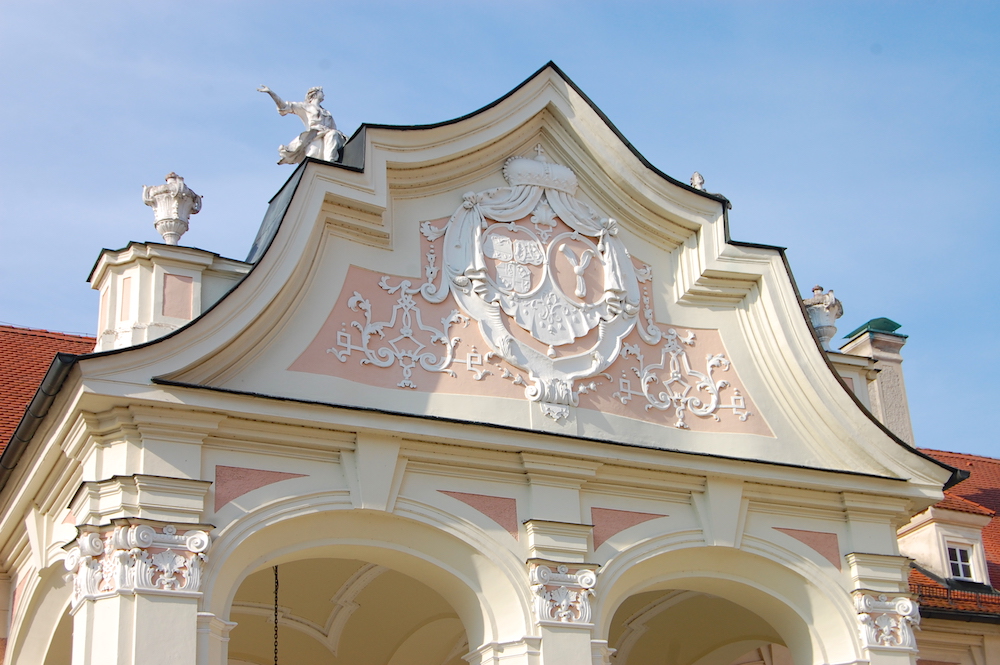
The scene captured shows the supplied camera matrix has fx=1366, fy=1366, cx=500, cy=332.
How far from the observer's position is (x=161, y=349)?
10898 mm

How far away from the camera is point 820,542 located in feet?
43.2

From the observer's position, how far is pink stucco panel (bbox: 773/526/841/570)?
1311cm

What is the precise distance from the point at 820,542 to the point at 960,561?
182 inches

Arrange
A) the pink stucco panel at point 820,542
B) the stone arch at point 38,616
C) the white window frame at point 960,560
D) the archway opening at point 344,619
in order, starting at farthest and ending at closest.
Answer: the white window frame at point 960,560, the archway opening at point 344,619, the pink stucco panel at point 820,542, the stone arch at point 38,616

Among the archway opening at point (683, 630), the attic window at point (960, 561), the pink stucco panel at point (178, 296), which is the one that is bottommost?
the archway opening at point (683, 630)

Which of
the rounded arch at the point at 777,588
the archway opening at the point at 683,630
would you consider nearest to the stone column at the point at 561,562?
the rounded arch at the point at 777,588

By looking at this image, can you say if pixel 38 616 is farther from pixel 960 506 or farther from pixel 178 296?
pixel 960 506

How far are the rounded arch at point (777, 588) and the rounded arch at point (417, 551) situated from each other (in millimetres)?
1436

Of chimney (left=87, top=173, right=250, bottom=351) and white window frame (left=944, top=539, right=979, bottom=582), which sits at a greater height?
chimney (left=87, top=173, right=250, bottom=351)

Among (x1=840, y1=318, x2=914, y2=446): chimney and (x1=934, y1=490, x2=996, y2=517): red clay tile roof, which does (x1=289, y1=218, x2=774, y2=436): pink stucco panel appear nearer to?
(x1=934, y1=490, x2=996, y2=517): red clay tile roof

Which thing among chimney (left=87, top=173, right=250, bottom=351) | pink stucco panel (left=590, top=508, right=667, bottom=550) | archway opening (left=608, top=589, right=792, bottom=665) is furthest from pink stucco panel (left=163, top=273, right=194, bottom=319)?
archway opening (left=608, top=589, right=792, bottom=665)

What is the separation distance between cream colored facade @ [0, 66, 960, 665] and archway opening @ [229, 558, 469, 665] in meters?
0.04

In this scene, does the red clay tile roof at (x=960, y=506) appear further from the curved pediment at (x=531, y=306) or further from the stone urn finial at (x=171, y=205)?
the stone urn finial at (x=171, y=205)

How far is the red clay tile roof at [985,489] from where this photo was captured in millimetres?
17972
